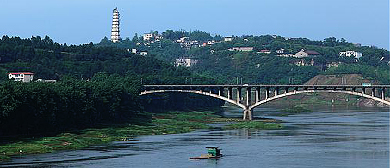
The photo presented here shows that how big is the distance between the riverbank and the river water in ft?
9.03

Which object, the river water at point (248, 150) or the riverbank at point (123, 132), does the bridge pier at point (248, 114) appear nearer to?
the riverbank at point (123, 132)

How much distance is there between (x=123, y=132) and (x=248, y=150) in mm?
29111

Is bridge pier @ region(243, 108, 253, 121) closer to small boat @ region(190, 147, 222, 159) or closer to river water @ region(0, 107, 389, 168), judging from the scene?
river water @ region(0, 107, 389, 168)

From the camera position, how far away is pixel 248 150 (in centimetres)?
10656

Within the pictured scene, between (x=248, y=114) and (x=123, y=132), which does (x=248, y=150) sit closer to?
(x=123, y=132)

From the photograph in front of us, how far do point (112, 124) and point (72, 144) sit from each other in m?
31.4

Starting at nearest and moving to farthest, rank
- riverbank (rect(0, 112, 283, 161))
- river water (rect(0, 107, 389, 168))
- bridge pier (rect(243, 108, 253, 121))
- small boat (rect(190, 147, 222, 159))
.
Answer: river water (rect(0, 107, 389, 168))
small boat (rect(190, 147, 222, 159))
riverbank (rect(0, 112, 283, 161))
bridge pier (rect(243, 108, 253, 121))

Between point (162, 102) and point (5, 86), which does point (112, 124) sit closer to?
point (5, 86)

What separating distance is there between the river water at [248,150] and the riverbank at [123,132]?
2.75m

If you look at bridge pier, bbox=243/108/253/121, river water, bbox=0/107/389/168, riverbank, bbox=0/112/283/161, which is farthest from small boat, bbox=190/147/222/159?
bridge pier, bbox=243/108/253/121

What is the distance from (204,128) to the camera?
148m

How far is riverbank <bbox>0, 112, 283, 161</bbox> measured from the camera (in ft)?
335

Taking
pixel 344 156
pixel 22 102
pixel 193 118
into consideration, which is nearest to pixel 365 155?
pixel 344 156

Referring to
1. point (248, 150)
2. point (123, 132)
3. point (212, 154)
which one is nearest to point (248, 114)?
point (123, 132)
